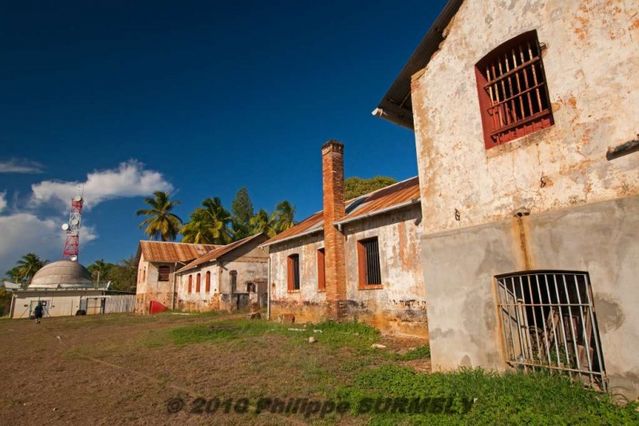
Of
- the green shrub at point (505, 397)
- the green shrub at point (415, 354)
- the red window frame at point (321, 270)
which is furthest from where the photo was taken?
the red window frame at point (321, 270)

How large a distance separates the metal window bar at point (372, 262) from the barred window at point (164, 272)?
82.3ft

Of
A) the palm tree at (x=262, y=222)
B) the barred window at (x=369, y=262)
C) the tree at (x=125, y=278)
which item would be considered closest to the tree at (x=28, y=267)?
the tree at (x=125, y=278)

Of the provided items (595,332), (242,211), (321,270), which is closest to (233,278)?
(321,270)

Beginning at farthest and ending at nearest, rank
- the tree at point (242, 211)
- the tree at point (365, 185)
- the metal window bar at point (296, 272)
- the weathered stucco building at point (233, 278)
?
the tree at point (242, 211) < the tree at point (365, 185) < the weathered stucco building at point (233, 278) < the metal window bar at point (296, 272)

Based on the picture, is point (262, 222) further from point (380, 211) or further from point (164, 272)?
point (380, 211)

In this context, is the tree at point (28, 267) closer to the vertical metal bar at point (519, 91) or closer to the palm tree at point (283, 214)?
the palm tree at point (283, 214)

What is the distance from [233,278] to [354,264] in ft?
47.1

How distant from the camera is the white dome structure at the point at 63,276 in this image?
122 ft

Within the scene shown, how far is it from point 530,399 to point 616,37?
181 inches

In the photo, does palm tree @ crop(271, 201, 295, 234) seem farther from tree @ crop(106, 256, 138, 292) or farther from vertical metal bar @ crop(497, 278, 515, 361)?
vertical metal bar @ crop(497, 278, 515, 361)

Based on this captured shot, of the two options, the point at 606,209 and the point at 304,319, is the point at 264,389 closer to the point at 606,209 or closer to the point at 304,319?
the point at 606,209

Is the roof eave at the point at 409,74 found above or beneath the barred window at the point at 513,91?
above

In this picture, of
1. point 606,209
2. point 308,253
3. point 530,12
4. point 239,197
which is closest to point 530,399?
point 606,209

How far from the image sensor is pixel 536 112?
5676 mm
